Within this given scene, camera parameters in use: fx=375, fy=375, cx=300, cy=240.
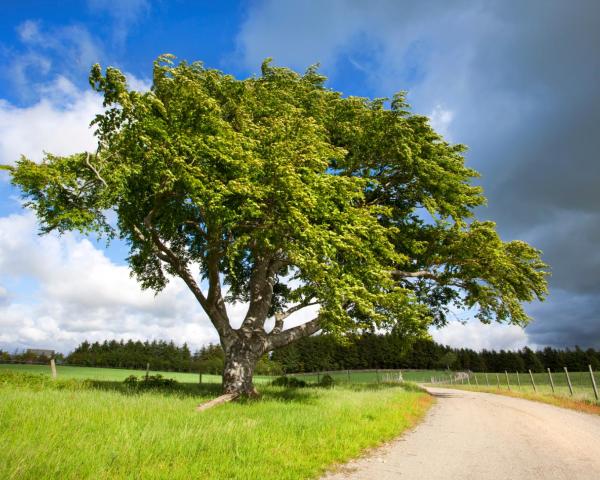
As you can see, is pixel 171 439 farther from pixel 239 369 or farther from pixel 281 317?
pixel 281 317

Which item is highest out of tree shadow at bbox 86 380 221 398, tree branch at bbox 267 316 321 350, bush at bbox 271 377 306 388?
tree branch at bbox 267 316 321 350

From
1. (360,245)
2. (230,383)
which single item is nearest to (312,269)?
(360,245)

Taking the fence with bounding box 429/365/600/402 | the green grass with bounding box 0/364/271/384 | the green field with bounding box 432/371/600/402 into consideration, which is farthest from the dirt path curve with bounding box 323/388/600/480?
the green grass with bounding box 0/364/271/384

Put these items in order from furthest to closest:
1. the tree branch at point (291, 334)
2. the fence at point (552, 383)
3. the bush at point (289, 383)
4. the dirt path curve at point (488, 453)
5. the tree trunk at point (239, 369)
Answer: the bush at point (289, 383) → the fence at point (552, 383) → the tree branch at point (291, 334) → the tree trunk at point (239, 369) → the dirt path curve at point (488, 453)

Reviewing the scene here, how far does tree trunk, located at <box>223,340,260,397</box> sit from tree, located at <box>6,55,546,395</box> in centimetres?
6

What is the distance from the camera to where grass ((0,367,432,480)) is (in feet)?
18.1

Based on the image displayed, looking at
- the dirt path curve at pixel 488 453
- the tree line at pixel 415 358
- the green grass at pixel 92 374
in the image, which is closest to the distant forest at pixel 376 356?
the tree line at pixel 415 358

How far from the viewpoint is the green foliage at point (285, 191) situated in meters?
13.4

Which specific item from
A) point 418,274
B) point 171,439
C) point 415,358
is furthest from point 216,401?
point 415,358

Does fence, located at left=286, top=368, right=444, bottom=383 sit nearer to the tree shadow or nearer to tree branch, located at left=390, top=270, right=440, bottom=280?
tree branch, located at left=390, top=270, right=440, bottom=280

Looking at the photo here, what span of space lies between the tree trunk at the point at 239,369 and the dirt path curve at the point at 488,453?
7.43 meters

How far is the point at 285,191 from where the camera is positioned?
1372cm

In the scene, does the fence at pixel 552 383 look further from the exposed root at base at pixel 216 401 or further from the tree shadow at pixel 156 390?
the tree shadow at pixel 156 390

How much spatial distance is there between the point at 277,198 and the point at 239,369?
8.01 metres
